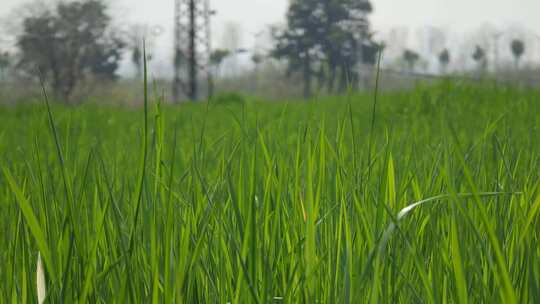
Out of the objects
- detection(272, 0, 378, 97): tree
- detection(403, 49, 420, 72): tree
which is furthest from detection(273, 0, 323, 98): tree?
detection(403, 49, 420, 72): tree

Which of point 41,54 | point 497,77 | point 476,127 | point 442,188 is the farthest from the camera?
point 41,54

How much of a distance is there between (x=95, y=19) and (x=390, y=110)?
1083 cm

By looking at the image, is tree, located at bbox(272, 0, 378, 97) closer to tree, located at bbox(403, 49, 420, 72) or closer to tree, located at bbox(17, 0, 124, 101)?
tree, located at bbox(17, 0, 124, 101)

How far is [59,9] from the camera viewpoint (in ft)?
43.9

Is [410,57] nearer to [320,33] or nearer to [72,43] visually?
[320,33]

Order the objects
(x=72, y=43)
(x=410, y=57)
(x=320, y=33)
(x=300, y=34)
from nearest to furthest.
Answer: (x=72, y=43)
(x=320, y=33)
(x=300, y=34)
(x=410, y=57)

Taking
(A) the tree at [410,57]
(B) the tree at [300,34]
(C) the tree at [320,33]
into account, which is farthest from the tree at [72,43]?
→ (A) the tree at [410,57]

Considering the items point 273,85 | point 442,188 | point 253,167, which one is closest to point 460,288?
point 253,167

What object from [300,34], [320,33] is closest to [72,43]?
[320,33]

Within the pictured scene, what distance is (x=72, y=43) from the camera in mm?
13164

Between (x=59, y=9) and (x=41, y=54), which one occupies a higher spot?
(x=59, y=9)

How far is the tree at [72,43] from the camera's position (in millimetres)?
12781

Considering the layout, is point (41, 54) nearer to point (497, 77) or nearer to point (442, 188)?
point (497, 77)

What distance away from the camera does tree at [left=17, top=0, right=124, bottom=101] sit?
41.9 ft
